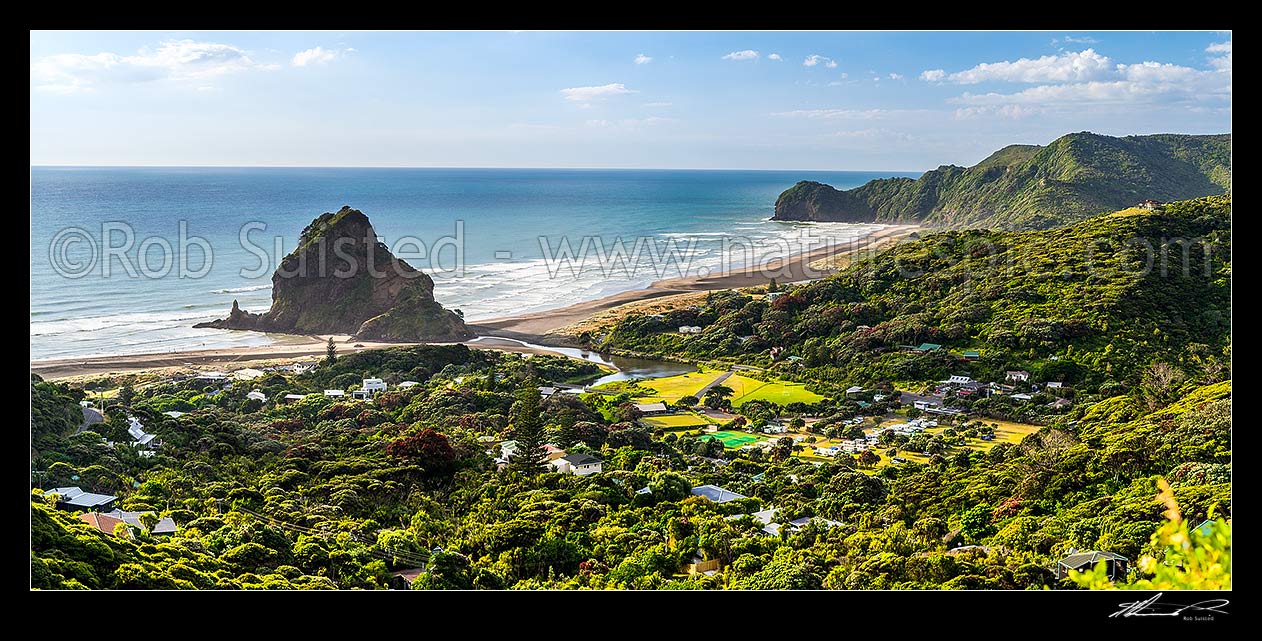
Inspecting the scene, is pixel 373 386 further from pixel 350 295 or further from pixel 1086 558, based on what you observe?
pixel 1086 558

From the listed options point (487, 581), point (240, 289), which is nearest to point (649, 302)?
point (240, 289)

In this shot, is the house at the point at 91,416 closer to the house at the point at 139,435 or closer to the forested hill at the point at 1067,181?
the house at the point at 139,435

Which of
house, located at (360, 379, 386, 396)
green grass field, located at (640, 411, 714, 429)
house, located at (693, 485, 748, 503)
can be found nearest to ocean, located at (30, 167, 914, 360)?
house, located at (360, 379, 386, 396)

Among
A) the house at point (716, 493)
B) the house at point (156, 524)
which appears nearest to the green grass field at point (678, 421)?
the house at point (716, 493)

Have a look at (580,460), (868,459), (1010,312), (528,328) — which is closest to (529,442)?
(580,460)
